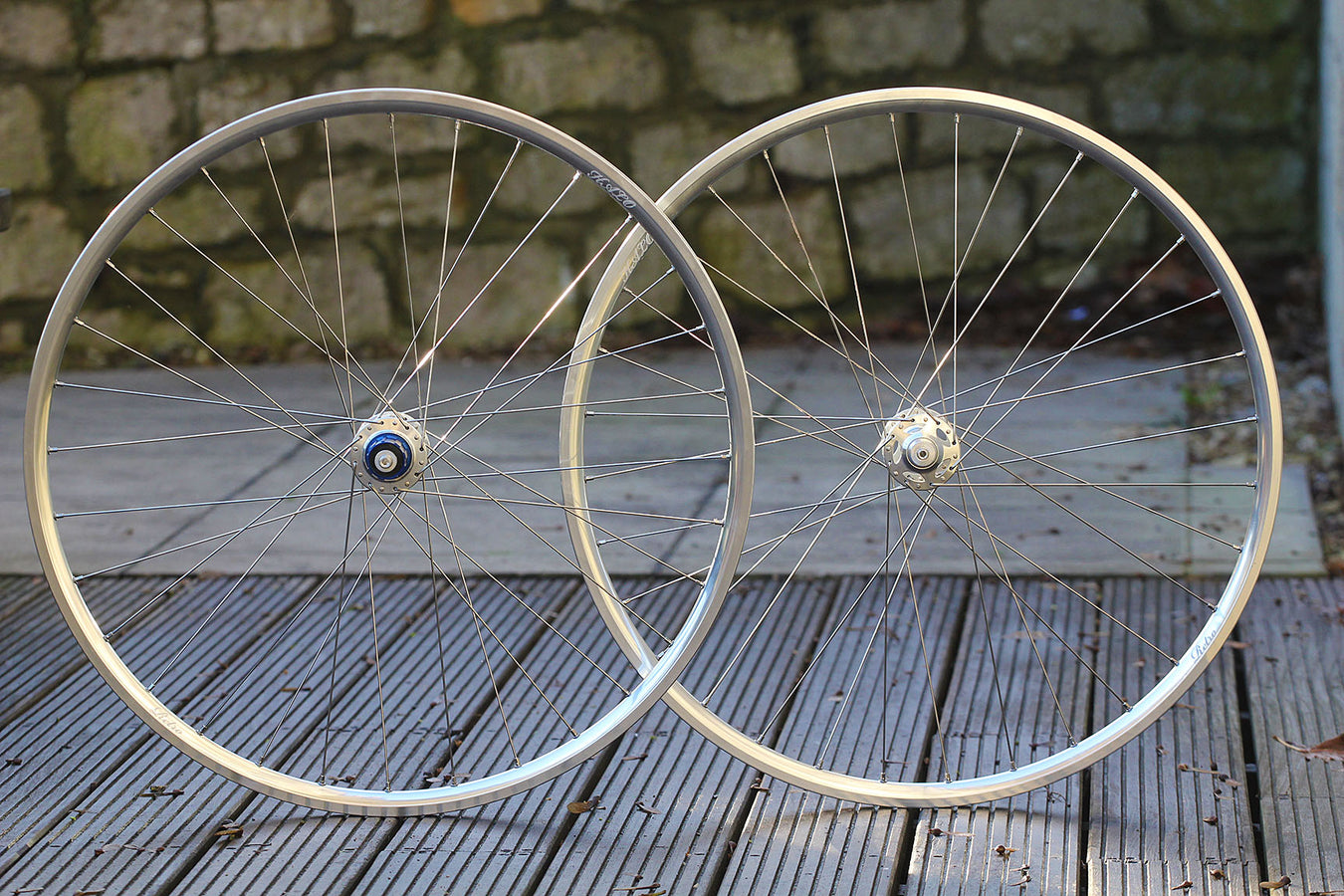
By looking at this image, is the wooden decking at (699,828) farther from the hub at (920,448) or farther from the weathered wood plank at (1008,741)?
→ the hub at (920,448)

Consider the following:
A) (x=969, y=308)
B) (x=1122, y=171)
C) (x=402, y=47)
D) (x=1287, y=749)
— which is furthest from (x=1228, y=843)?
(x=402, y=47)

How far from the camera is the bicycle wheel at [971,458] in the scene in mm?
1566

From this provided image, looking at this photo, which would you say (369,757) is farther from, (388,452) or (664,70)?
(664,70)

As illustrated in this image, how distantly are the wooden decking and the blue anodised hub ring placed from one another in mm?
443

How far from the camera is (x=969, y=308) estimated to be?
12.7 feet

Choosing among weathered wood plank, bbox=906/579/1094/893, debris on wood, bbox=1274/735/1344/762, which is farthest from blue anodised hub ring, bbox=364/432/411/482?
debris on wood, bbox=1274/735/1344/762

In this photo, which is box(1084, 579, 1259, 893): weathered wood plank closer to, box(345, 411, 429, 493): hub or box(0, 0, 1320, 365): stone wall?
box(345, 411, 429, 493): hub

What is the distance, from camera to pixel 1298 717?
180 cm

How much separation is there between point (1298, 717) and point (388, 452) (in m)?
1.28

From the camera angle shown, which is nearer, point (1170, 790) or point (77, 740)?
point (1170, 790)

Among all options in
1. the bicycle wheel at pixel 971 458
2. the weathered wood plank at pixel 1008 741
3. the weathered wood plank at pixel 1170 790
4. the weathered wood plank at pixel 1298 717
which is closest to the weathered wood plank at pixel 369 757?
the bicycle wheel at pixel 971 458

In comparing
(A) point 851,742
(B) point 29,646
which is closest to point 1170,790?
(A) point 851,742

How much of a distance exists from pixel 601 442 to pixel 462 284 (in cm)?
101

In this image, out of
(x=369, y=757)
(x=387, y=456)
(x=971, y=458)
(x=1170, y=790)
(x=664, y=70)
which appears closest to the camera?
(x=387, y=456)
